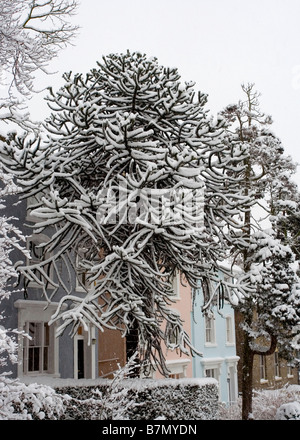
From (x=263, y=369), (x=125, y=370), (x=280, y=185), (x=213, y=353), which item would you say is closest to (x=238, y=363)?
(x=263, y=369)

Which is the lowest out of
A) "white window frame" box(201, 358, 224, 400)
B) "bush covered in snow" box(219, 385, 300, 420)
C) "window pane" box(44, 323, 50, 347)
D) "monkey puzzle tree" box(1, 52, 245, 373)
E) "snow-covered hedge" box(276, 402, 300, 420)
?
"bush covered in snow" box(219, 385, 300, 420)

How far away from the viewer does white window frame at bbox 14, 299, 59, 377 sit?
1840cm

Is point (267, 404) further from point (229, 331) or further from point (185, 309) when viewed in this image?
→ point (229, 331)

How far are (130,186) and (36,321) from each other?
713 centimetres

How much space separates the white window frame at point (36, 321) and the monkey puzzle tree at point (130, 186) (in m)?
2.02

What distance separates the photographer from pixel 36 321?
63.3 ft

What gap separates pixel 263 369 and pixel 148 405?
20.7m

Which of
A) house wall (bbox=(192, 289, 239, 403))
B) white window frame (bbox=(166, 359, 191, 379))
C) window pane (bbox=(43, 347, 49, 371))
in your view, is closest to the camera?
window pane (bbox=(43, 347, 49, 371))

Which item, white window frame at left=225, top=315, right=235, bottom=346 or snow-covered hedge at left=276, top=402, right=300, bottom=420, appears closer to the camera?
snow-covered hedge at left=276, top=402, right=300, bottom=420

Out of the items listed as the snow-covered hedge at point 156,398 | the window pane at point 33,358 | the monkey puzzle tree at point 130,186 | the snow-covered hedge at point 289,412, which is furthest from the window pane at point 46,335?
the snow-covered hedge at point 289,412

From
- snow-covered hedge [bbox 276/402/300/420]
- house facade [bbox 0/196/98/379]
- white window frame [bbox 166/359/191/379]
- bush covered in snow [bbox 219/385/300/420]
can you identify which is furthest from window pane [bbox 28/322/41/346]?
snow-covered hedge [bbox 276/402/300/420]

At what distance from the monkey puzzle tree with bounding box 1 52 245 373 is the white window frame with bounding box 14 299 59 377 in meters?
2.02

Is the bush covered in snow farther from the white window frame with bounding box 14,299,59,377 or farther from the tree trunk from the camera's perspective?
the white window frame with bounding box 14,299,59,377

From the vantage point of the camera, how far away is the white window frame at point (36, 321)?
18395 millimetres
